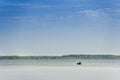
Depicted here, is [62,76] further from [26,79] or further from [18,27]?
[18,27]

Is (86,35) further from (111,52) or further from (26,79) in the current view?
(26,79)

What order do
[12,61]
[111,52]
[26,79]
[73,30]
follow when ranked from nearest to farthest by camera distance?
[26,79] < [111,52] < [73,30] < [12,61]

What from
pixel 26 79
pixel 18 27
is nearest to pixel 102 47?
pixel 18 27

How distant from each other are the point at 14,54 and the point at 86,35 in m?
1.22

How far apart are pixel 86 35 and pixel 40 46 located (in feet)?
2.94

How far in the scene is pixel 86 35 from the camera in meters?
5.92

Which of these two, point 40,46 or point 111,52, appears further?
point 40,46

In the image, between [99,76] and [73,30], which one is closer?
[99,76]

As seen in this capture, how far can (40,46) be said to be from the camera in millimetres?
6359

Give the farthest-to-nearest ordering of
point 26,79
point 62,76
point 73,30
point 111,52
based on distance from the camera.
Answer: point 73,30
point 111,52
point 62,76
point 26,79

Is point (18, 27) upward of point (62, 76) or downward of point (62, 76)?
upward

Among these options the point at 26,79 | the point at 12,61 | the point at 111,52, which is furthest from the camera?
the point at 12,61

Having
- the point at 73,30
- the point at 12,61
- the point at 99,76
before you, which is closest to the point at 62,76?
the point at 99,76

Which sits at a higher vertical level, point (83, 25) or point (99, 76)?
point (83, 25)
